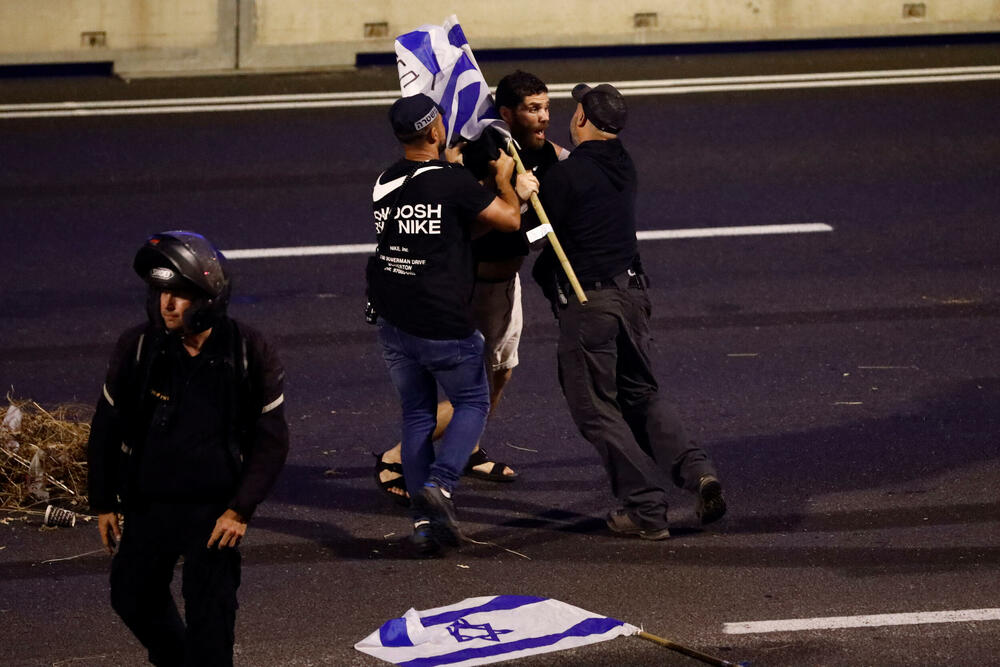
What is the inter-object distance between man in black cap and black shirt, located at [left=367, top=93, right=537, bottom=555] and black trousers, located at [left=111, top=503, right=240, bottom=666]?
1873 mm

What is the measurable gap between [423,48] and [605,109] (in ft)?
3.19

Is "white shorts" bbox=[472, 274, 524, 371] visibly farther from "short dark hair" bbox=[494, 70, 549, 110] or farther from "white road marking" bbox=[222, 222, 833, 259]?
"white road marking" bbox=[222, 222, 833, 259]

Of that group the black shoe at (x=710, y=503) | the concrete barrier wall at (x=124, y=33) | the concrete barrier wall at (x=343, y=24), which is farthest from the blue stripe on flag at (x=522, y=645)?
the concrete barrier wall at (x=124, y=33)

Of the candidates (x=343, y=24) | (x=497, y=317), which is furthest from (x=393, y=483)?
(x=343, y=24)

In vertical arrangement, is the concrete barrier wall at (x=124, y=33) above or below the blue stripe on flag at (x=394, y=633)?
above

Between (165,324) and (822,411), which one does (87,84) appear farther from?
(165,324)

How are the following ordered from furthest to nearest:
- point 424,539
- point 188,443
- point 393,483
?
point 393,483 → point 424,539 → point 188,443

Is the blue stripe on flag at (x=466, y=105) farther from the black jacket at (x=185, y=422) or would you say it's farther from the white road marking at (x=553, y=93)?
the white road marking at (x=553, y=93)

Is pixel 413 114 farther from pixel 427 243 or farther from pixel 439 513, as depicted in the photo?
pixel 439 513

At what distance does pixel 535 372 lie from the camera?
9.99 m

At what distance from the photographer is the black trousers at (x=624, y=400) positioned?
7.58 metres

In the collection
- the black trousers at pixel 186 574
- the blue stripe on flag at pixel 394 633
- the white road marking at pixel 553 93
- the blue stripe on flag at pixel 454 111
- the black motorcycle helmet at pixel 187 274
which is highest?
the blue stripe on flag at pixel 454 111

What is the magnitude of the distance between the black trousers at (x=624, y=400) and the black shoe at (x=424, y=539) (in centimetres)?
89

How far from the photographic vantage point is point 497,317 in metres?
8.30
